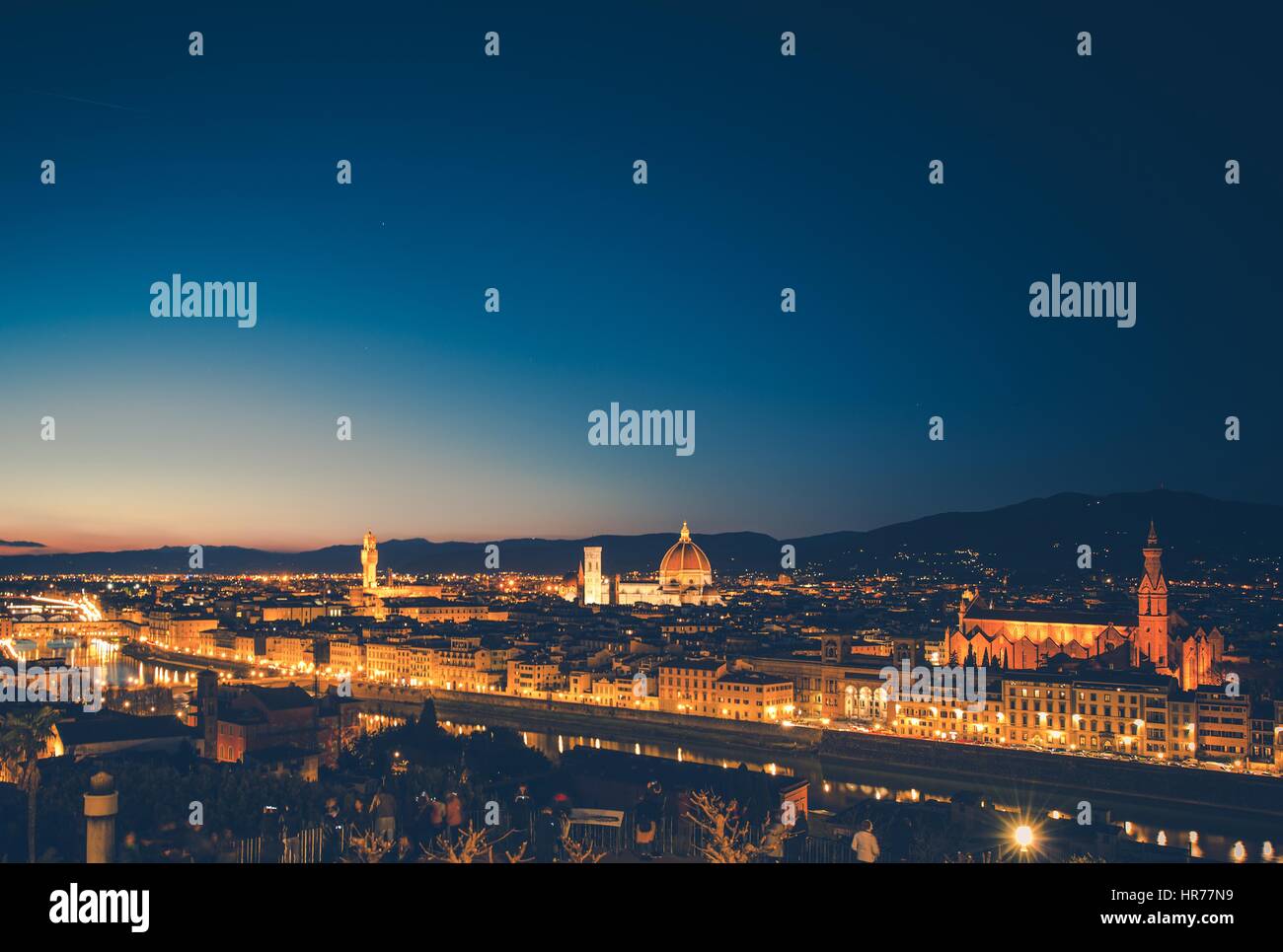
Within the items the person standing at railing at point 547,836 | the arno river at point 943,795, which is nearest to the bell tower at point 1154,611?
the arno river at point 943,795

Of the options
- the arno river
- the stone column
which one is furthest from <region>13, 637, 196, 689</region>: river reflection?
the stone column

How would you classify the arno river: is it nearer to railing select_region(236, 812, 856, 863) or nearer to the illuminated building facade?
railing select_region(236, 812, 856, 863)

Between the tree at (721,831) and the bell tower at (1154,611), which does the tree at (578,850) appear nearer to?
the tree at (721,831)

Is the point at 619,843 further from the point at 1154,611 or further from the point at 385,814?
the point at 1154,611

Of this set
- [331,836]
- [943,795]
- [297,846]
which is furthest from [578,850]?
[943,795]

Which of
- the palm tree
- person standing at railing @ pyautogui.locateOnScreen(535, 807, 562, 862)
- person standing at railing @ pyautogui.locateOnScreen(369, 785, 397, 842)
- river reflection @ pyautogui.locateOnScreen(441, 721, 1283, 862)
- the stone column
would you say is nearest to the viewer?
the stone column

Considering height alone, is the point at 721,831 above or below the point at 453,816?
above
